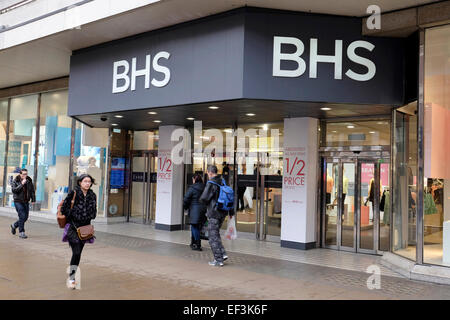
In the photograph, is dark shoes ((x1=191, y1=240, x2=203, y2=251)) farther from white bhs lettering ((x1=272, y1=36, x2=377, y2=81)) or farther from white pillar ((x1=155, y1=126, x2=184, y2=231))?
white bhs lettering ((x1=272, y1=36, x2=377, y2=81))

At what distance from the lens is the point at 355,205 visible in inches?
378

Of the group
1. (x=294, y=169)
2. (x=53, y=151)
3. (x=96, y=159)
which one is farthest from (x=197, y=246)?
(x=53, y=151)

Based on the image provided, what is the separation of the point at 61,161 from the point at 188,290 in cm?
1053

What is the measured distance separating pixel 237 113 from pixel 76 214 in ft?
16.8

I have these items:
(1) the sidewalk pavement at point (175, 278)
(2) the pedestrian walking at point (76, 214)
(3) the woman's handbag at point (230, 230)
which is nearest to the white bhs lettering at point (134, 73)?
(3) the woman's handbag at point (230, 230)

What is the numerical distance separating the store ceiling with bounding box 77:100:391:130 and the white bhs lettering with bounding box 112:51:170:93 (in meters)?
0.61

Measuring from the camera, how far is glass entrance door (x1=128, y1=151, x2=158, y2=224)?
45.2ft

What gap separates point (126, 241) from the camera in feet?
33.7

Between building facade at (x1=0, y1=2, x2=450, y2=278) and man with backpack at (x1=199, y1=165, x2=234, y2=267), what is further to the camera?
building facade at (x1=0, y1=2, x2=450, y2=278)

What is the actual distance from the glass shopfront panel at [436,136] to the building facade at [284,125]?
25 mm

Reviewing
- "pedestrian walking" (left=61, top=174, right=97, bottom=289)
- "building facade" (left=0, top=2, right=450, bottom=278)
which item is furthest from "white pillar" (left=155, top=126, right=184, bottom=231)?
"pedestrian walking" (left=61, top=174, right=97, bottom=289)

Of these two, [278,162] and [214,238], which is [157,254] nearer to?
[214,238]

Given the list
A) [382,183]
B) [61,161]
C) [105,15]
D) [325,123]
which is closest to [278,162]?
[325,123]

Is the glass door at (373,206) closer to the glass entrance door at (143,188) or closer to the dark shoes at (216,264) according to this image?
the dark shoes at (216,264)
